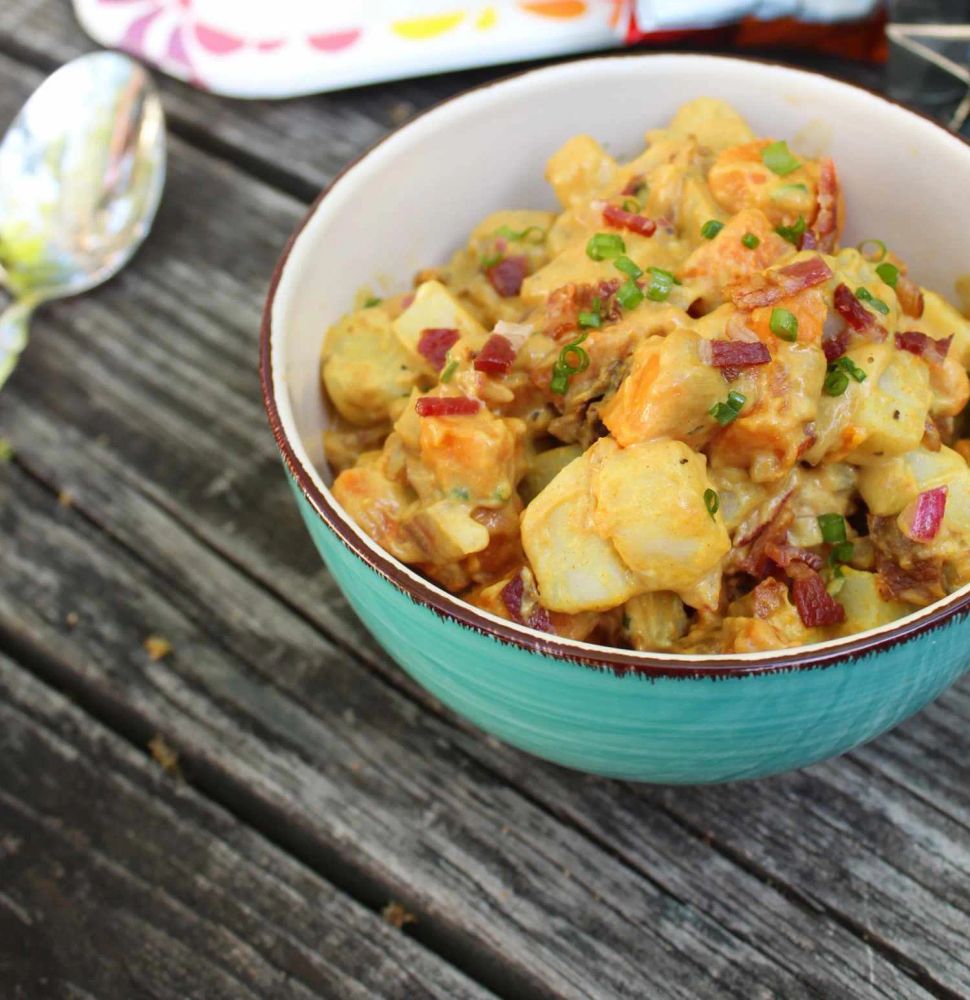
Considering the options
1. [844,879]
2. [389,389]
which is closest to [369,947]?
[844,879]

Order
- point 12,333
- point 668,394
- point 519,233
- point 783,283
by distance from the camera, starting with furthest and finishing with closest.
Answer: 1. point 12,333
2. point 519,233
3. point 783,283
4. point 668,394

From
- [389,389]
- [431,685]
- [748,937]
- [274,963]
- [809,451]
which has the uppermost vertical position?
[809,451]

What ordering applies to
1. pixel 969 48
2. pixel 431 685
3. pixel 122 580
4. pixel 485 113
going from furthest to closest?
1. pixel 969 48
2. pixel 122 580
3. pixel 485 113
4. pixel 431 685

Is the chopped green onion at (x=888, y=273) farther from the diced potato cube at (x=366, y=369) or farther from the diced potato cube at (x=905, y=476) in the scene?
the diced potato cube at (x=366, y=369)

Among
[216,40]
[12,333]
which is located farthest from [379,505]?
[216,40]

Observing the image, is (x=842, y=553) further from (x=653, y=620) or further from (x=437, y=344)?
(x=437, y=344)

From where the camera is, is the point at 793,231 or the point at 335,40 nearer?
the point at 793,231

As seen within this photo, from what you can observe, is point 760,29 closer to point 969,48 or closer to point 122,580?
point 969,48
